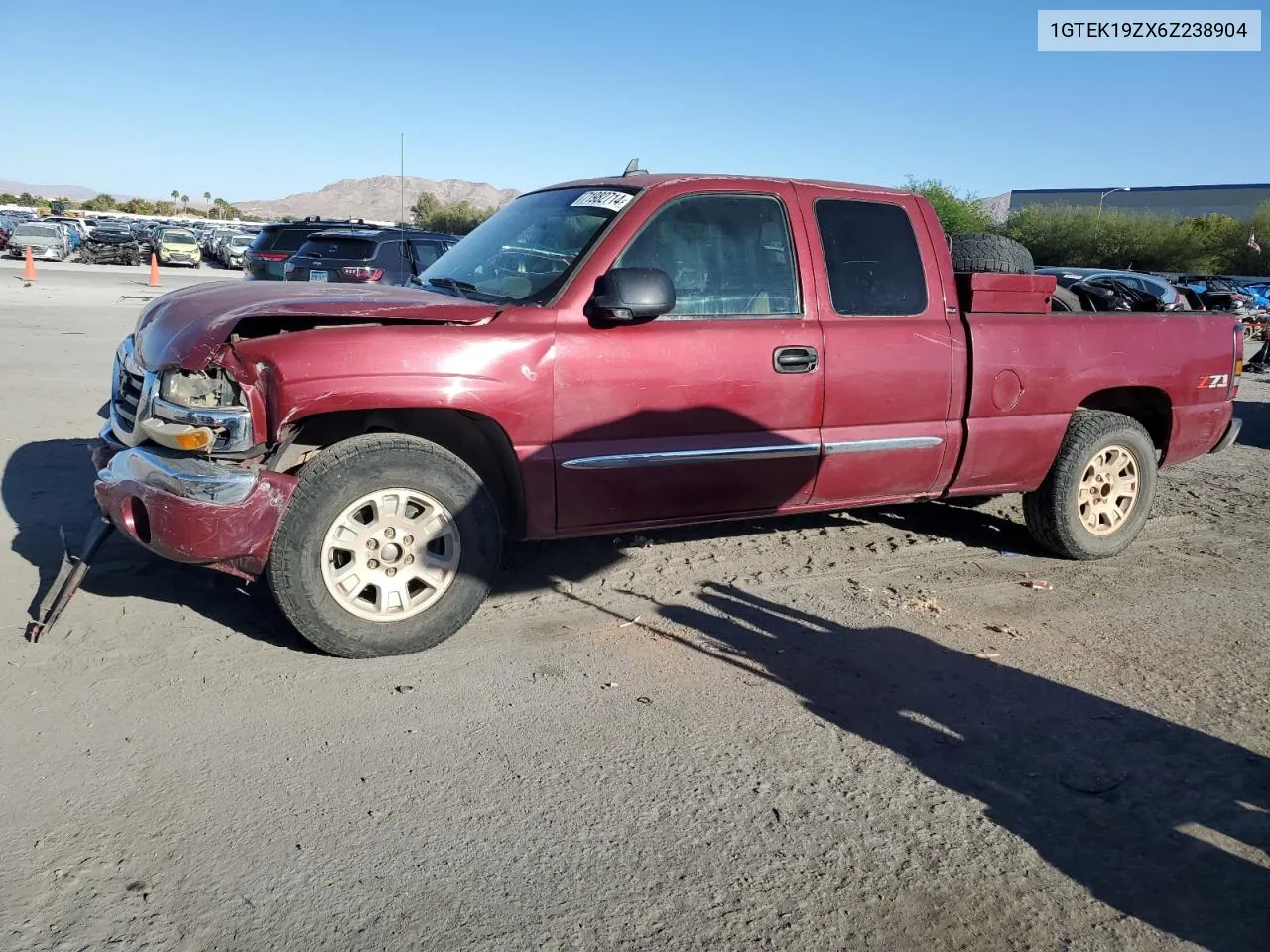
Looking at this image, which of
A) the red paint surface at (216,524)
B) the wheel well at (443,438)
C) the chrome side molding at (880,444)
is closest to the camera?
the red paint surface at (216,524)

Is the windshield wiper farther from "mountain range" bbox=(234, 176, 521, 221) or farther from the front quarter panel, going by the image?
"mountain range" bbox=(234, 176, 521, 221)

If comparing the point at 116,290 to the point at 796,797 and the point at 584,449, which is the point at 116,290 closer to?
the point at 584,449

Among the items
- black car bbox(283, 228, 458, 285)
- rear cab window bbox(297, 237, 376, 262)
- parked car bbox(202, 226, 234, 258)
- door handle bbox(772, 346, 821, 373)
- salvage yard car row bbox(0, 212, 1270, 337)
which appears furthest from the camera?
parked car bbox(202, 226, 234, 258)

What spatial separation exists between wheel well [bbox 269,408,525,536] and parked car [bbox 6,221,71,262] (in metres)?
37.5

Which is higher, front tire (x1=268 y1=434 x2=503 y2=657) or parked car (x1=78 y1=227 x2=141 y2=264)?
parked car (x1=78 y1=227 x2=141 y2=264)

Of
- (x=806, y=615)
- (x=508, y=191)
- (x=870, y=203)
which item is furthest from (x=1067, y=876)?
(x=508, y=191)

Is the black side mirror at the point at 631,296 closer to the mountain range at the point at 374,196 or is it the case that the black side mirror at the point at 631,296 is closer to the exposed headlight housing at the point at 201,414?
the exposed headlight housing at the point at 201,414

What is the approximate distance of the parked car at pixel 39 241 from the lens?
3578cm

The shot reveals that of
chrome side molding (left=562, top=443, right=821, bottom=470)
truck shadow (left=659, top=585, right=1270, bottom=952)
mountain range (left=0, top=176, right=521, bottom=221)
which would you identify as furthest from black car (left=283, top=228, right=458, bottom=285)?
mountain range (left=0, top=176, right=521, bottom=221)

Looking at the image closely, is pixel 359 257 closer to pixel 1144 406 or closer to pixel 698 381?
pixel 698 381

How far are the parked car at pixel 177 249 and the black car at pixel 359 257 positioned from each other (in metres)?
26.5

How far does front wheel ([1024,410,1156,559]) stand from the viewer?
5496mm

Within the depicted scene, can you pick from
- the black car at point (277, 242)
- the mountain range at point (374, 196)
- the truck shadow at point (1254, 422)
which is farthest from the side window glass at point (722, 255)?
the mountain range at point (374, 196)

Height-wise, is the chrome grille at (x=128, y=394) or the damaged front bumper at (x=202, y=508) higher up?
the chrome grille at (x=128, y=394)
